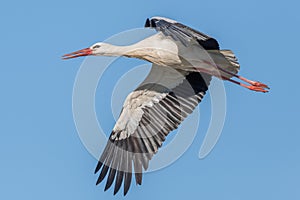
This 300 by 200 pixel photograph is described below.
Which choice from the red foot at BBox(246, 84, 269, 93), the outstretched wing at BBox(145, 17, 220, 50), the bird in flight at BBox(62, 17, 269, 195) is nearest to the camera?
the outstretched wing at BBox(145, 17, 220, 50)

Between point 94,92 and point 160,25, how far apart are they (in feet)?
8.09

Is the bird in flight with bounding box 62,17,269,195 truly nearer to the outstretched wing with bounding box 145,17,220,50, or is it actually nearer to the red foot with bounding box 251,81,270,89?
the red foot with bounding box 251,81,270,89

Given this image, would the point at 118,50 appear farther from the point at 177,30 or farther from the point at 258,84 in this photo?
the point at 258,84

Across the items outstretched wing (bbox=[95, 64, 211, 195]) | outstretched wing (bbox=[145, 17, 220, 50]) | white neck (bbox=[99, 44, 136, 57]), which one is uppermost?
white neck (bbox=[99, 44, 136, 57])

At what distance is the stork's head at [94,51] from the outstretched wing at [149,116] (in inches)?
29.0

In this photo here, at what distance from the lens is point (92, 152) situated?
37.0 feet

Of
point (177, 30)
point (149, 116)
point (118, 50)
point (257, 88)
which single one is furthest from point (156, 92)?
point (177, 30)

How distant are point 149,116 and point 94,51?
1.24m

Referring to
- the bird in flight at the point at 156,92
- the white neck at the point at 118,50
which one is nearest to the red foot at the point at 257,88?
the bird in flight at the point at 156,92

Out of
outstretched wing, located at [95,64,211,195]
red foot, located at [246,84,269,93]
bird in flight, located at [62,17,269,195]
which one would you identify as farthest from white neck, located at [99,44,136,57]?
red foot, located at [246,84,269,93]

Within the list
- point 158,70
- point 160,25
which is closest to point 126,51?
point 158,70

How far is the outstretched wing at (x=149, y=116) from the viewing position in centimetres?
1112

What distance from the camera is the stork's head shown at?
11625 mm

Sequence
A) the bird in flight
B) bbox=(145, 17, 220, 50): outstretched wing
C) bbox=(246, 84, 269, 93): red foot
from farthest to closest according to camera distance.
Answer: bbox=(246, 84, 269, 93): red foot < the bird in flight < bbox=(145, 17, 220, 50): outstretched wing
